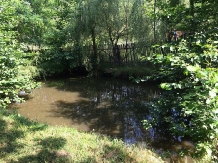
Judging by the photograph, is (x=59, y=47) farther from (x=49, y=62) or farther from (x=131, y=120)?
(x=131, y=120)

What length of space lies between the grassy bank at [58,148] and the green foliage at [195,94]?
0.80 metres

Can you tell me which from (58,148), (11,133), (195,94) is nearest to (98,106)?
(11,133)

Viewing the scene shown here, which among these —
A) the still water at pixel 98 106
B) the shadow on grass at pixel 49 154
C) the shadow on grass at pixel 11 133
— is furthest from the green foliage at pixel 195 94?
the shadow on grass at pixel 11 133

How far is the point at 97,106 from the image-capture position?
6895mm

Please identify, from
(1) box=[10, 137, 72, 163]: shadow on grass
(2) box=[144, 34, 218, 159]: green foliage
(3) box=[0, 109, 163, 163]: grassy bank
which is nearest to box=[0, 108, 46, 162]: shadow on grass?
(3) box=[0, 109, 163, 163]: grassy bank

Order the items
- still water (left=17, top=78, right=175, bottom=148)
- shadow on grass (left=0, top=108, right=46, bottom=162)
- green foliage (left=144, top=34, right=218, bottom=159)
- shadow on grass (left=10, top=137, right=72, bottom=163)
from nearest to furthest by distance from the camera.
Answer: green foliage (left=144, top=34, right=218, bottom=159), shadow on grass (left=10, top=137, right=72, bottom=163), shadow on grass (left=0, top=108, right=46, bottom=162), still water (left=17, top=78, right=175, bottom=148)

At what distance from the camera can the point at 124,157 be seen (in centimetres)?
307

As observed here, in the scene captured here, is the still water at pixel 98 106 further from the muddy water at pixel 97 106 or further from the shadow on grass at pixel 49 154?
the shadow on grass at pixel 49 154

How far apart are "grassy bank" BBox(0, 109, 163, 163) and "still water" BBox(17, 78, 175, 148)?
42.7 inches

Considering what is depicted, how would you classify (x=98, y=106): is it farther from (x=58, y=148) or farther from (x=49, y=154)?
(x=49, y=154)

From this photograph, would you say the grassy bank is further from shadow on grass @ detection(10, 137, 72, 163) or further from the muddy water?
the muddy water

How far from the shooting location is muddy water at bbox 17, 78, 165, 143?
17.2 ft

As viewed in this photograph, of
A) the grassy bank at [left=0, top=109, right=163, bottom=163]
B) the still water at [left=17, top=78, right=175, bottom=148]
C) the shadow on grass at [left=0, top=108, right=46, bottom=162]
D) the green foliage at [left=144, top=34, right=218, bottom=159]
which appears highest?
the green foliage at [left=144, top=34, right=218, bottom=159]

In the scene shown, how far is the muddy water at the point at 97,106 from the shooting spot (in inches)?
206
